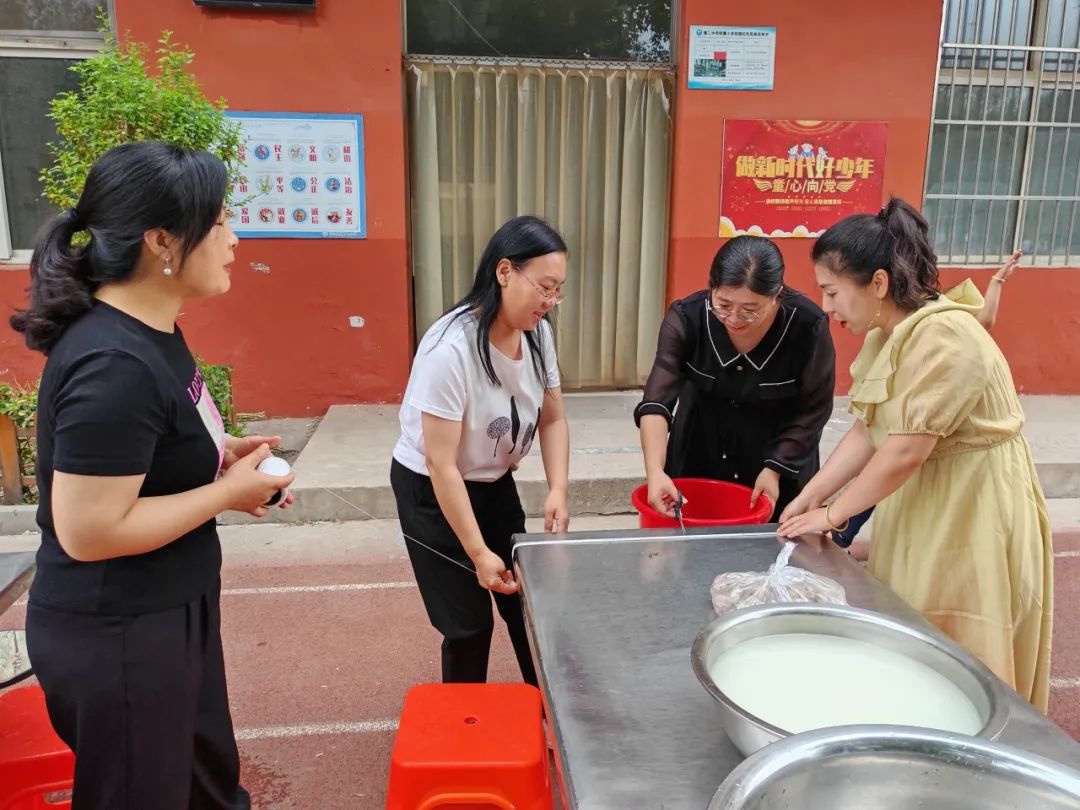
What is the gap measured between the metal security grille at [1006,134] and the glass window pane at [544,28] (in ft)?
Result: 6.24

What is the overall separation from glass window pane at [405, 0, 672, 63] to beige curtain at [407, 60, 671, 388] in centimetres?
16

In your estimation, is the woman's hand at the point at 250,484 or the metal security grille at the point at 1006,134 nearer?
the woman's hand at the point at 250,484

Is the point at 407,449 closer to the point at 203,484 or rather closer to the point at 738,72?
the point at 203,484

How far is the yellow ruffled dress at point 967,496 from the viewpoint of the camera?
5.40 ft

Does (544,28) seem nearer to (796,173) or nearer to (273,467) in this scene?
(796,173)

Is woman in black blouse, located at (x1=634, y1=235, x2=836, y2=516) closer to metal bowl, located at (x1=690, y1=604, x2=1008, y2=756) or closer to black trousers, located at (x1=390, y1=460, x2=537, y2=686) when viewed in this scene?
black trousers, located at (x1=390, y1=460, x2=537, y2=686)

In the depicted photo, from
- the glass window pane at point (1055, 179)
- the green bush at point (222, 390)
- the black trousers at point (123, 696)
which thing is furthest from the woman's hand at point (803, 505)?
the glass window pane at point (1055, 179)

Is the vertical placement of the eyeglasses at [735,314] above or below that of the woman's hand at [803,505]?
above

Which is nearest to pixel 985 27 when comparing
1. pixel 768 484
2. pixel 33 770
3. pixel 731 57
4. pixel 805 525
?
pixel 731 57

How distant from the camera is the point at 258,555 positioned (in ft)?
12.6

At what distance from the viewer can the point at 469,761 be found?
1586 millimetres

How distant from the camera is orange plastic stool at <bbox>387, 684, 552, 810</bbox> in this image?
1576mm

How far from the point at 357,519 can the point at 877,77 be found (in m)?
4.23

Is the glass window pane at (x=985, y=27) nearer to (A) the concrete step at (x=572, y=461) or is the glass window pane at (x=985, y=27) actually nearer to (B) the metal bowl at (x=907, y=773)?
(A) the concrete step at (x=572, y=461)
